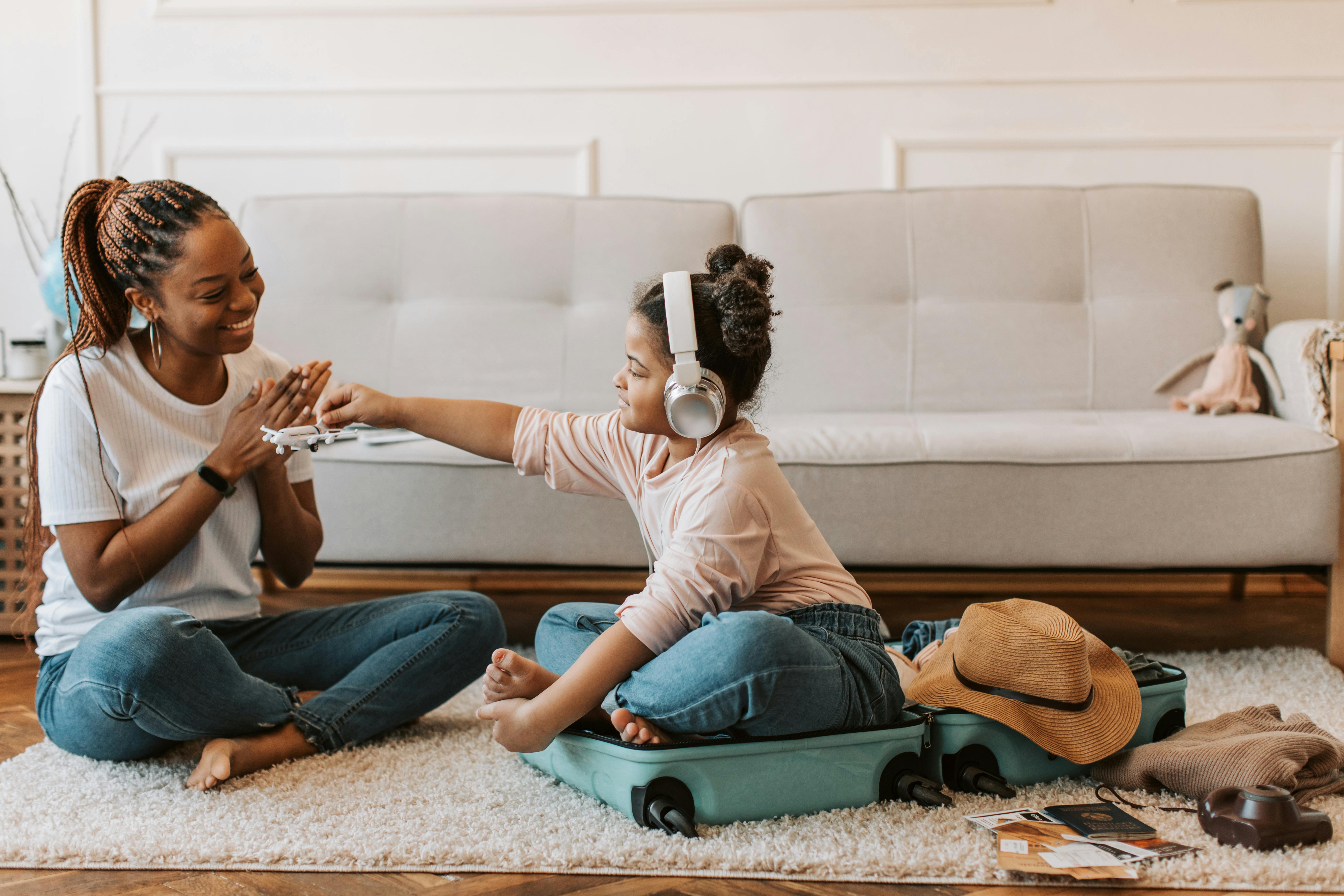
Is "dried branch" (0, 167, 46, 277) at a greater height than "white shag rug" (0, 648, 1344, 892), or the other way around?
"dried branch" (0, 167, 46, 277)

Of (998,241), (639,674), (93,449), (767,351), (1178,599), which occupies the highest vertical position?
(998,241)

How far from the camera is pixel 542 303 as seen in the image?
90.7 inches

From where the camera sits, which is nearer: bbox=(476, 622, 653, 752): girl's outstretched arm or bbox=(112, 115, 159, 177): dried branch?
bbox=(476, 622, 653, 752): girl's outstretched arm

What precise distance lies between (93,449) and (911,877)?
1.02 metres

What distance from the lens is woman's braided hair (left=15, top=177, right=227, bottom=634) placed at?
1.26m

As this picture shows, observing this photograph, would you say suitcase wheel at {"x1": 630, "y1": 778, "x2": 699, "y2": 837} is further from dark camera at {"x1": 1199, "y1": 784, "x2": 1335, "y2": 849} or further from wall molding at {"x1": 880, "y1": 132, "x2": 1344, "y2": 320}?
wall molding at {"x1": 880, "y1": 132, "x2": 1344, "y2": 320}

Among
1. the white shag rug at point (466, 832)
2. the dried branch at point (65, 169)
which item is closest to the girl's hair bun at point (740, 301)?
the white shag rug at point (466, 832)

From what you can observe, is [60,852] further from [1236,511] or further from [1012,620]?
[1236,511]

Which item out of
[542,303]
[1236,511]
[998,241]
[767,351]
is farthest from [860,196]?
[767,351]

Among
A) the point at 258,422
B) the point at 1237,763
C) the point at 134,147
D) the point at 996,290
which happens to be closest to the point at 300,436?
the point at 258,422

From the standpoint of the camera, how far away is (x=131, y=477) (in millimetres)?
1298

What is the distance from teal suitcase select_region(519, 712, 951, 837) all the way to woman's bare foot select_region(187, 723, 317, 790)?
Result: 33cm

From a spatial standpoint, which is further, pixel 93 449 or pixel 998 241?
pixel 998 241

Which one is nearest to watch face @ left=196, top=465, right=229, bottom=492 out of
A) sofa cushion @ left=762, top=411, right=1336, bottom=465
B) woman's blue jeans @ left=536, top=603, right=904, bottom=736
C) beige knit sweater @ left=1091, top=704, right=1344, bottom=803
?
woman's blue jeans @ left=536, top=603, right=904, bottom=736
